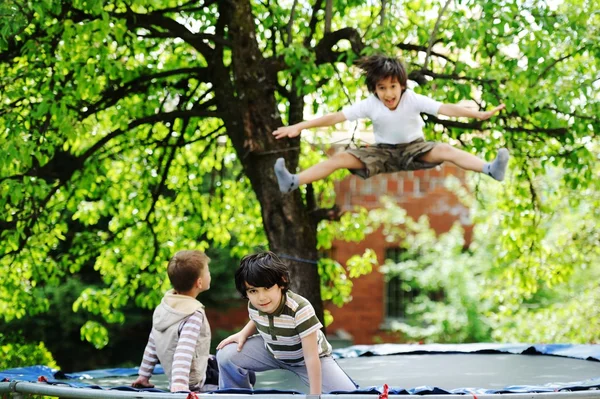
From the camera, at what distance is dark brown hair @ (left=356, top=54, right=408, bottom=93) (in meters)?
4.34

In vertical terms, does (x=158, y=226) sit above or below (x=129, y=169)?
below

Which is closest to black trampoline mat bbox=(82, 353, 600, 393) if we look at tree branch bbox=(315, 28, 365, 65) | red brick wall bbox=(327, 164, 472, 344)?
tree branch bbox=(315, 28, 365, 65)

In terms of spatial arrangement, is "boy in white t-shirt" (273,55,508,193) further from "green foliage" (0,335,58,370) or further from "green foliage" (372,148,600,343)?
"green foliage" (0,335,58,370)

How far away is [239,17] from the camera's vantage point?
18.8ft

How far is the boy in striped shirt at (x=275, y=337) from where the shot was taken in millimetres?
3377

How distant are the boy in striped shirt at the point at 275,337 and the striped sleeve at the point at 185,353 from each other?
0.74 ft

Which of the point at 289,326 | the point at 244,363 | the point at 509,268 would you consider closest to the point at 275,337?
the point at 289,326

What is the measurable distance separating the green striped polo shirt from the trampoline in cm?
18

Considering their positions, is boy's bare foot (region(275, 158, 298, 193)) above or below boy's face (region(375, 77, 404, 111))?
below

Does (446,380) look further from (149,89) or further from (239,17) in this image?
(149,89)

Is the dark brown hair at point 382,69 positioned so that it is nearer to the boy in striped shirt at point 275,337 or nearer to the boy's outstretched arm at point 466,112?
the boy's outstretched arm at point 466,112

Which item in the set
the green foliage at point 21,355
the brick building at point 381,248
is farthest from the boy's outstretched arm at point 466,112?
the brick building at point 381,248

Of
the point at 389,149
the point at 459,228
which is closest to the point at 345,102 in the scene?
the point at 389,149

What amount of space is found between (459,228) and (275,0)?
6.19 m
